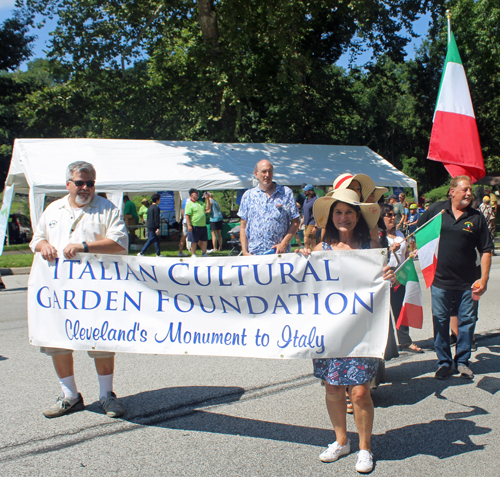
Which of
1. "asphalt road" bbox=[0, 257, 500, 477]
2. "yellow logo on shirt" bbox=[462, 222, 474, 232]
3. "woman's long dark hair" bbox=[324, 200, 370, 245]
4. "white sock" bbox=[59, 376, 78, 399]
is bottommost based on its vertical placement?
"asphalt road" bbox=[0, 257, 500, 477]

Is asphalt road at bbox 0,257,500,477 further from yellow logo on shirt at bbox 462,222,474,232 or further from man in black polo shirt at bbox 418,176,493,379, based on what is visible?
yellow logo on shirt at bbox 462,222,474,232

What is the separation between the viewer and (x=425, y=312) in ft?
25.3

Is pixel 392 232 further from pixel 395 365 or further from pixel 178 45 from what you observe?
pixel 178 45

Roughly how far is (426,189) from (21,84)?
31.0 meters

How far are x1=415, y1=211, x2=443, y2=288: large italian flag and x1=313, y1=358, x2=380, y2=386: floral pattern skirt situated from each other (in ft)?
3.40

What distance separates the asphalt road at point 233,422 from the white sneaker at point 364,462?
62 millimetres

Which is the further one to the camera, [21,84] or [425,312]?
[21,84]

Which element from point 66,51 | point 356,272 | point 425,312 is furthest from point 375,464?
point 66,51

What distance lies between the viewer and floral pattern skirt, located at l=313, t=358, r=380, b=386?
329 cm

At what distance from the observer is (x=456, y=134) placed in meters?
4.98

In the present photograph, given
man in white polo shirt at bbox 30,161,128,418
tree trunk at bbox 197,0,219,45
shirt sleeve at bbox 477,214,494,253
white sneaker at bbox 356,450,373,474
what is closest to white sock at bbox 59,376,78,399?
man in white polo shirt at bbox 30,161,128,418

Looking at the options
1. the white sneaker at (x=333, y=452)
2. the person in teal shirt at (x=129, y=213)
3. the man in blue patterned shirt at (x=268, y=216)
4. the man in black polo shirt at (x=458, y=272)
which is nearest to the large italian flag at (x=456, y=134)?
the man in black polo shirt at (x=458, y=272)

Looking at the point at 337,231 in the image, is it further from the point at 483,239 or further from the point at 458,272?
the point at 483,239

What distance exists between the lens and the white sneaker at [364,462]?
3.18 metres
